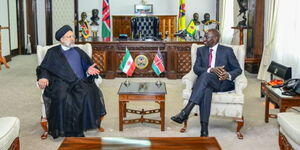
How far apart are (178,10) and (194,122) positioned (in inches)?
329

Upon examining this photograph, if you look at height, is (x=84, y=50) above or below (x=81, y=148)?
above

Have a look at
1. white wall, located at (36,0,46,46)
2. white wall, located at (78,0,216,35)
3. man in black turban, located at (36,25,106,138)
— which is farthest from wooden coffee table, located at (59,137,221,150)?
white wall, located at (36,0,46,46)

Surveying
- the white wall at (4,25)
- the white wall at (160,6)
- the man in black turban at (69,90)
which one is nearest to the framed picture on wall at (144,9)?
the white wall at (160,6)

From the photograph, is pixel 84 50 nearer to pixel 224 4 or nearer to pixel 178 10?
pixel 224 4

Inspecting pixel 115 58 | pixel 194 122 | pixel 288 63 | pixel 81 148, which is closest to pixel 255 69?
pixel 288 63

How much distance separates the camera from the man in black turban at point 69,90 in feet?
13.0

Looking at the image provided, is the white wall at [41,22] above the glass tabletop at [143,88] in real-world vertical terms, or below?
above

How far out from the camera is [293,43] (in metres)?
6.23

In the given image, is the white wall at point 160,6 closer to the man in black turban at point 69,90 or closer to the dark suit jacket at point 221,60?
the dark suit jacket at point 221,60

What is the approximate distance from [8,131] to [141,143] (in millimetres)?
937

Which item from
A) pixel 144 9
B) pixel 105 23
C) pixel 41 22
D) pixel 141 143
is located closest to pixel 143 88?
pixel 141 143

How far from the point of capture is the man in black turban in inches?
156

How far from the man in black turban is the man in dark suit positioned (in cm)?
86

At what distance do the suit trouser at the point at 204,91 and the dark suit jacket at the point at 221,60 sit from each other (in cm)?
17
